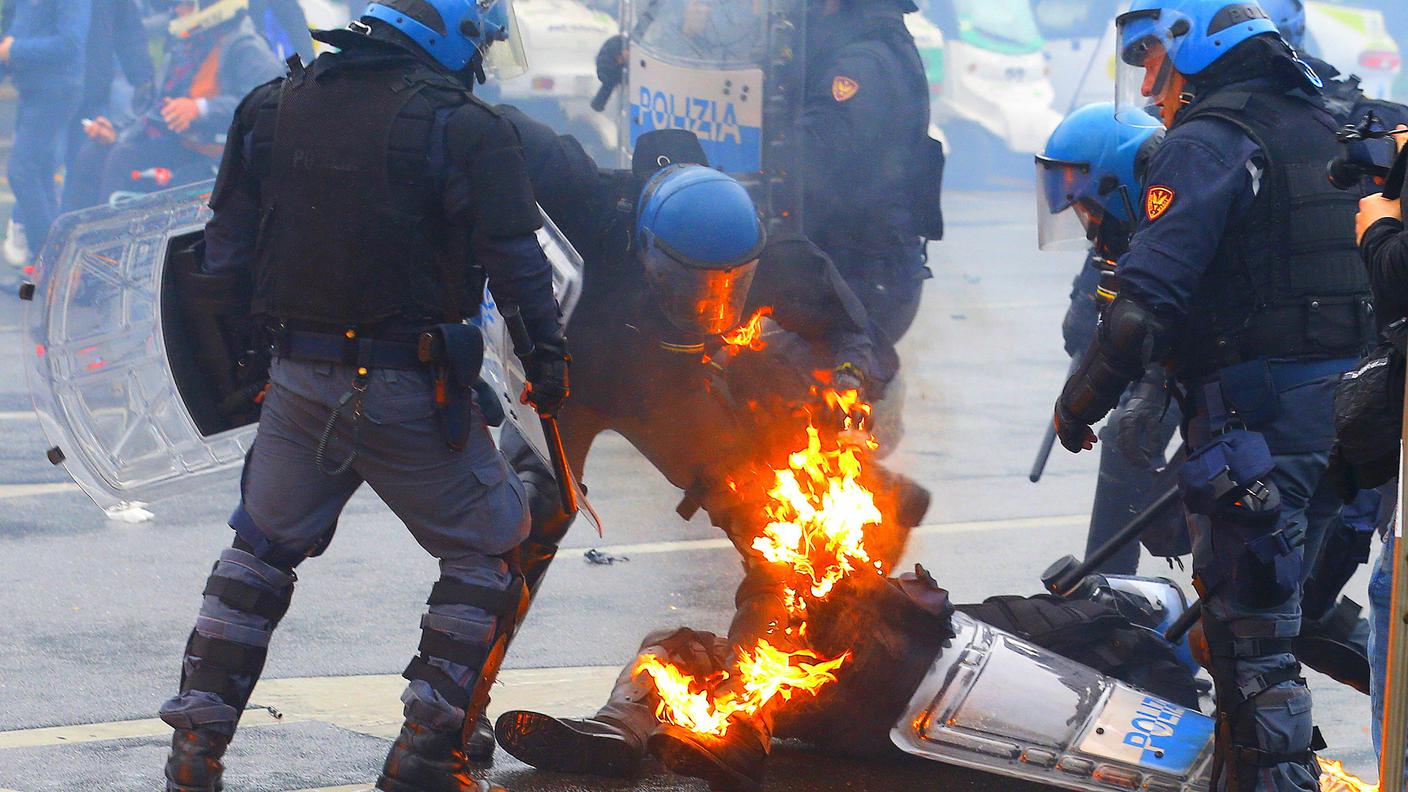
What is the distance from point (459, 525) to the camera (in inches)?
149

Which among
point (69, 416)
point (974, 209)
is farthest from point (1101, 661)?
point (974, 209)

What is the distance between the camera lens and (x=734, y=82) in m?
7.37

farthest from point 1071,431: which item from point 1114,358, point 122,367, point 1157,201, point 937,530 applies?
point 937,530

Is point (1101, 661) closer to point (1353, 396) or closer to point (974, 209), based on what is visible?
point (1353, 396)

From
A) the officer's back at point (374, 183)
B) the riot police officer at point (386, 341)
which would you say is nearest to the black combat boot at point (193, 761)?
the riot police officer at point (386, 341)

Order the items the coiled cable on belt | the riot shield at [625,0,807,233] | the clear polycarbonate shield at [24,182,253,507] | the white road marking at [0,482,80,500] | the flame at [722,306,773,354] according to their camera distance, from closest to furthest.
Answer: the coiled cable on belt < the clear polycarbonate shield at [24,182,253,507] < the flame at [722,306,773,354] < the white road marking at [0,482,80,500] < the riot shield at [625,0,807,233]

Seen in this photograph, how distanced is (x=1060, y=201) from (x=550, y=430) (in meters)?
1.58

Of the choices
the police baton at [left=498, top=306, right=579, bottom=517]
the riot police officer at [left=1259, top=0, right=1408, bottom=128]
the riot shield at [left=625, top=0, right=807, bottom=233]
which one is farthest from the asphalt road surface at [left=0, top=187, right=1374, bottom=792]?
the riot police officer at [left=1259, top=0, right=1408, bottom=128]

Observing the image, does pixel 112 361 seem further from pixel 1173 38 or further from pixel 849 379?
pixel 1173 38

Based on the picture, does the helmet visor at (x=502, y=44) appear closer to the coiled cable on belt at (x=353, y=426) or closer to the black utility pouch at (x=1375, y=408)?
the coiled cable on belt at (x=353, y=426)

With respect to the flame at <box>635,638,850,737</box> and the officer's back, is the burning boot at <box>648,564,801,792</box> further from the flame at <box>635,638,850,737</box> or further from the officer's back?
the officer's back

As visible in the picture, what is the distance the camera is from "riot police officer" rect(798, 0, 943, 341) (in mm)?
6797

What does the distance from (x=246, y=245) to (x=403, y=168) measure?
21.1 inches

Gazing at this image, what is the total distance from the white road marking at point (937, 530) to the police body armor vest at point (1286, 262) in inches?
110
